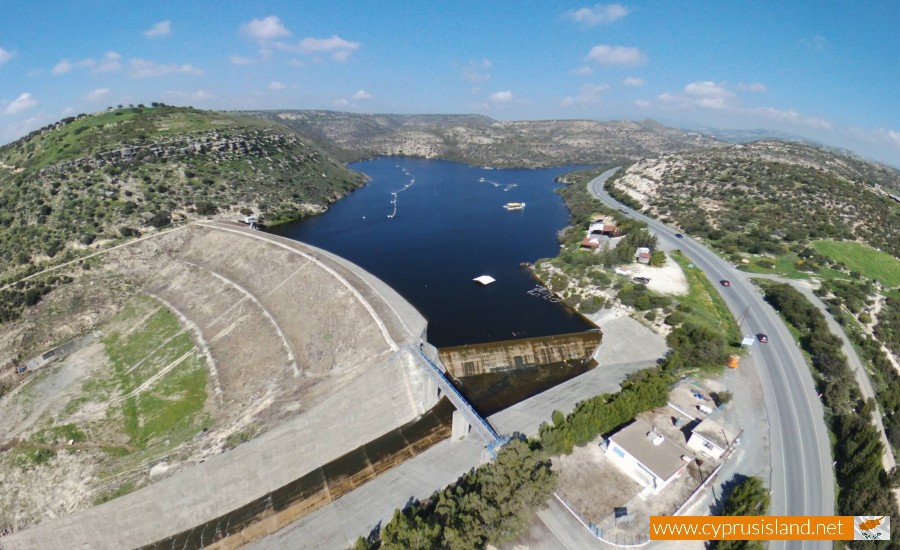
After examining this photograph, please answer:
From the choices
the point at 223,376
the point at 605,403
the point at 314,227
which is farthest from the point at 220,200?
the point at 605,403

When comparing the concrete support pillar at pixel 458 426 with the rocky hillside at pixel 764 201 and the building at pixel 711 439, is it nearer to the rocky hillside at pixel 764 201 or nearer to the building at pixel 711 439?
the building at pixel 711 439

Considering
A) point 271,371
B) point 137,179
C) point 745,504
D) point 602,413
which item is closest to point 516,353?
point 602,413

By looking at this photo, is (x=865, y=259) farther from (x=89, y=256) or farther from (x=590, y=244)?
(x=89, y=256)

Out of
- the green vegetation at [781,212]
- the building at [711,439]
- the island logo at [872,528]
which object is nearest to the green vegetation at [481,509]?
the building at [711,439]

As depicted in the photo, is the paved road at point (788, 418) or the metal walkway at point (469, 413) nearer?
the paved road at point (788, 418)

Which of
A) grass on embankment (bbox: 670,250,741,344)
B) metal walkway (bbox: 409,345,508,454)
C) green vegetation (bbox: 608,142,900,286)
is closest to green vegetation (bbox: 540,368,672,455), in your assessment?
metal walkway (bbox: 409,345,508,454)

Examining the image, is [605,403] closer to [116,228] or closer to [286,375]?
[286,375]
